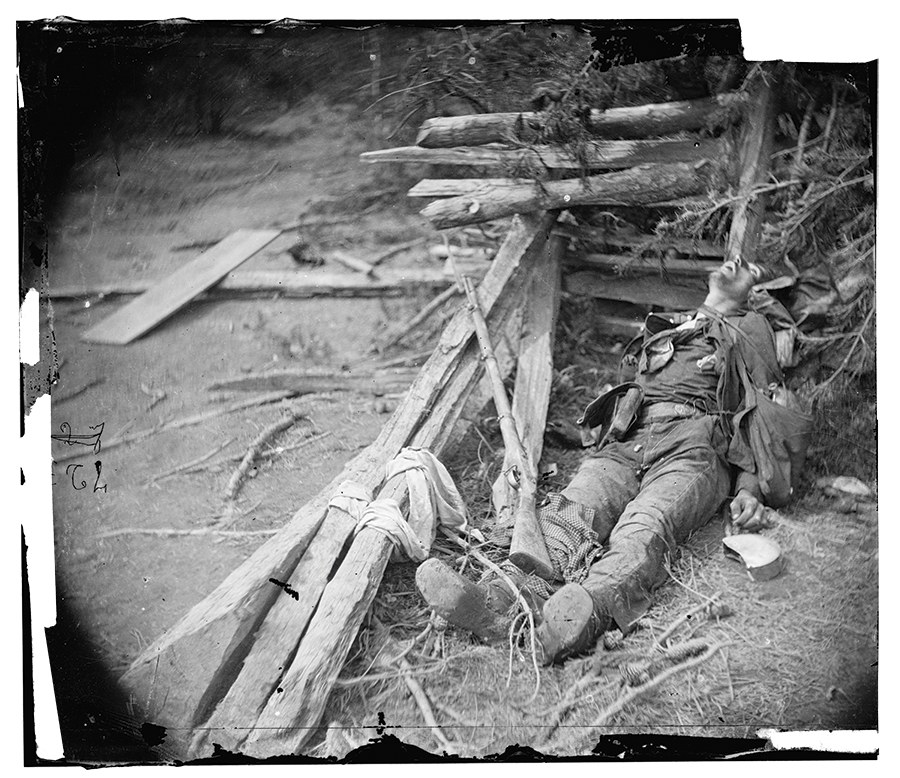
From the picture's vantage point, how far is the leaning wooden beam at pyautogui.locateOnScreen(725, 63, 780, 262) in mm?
3391

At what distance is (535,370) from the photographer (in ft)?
11.4

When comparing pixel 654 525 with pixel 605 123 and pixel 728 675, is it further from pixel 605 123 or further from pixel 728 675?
pixel 605 123

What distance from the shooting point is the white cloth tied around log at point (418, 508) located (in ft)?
10.5

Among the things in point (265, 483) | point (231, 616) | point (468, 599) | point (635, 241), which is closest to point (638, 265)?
point (635, 241)

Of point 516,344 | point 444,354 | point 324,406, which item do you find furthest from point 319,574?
point 516,344

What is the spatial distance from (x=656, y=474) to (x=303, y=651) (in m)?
Result: 1.48

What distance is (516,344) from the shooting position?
3510 millimetres

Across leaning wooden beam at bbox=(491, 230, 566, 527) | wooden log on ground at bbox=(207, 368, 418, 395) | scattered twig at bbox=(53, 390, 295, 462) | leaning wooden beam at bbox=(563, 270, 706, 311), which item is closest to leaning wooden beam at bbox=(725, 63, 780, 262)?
leaning wooden beam at bbox=(563, 270, 706, 311)

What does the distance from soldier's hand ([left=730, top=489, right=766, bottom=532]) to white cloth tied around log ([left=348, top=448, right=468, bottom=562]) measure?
104 cm

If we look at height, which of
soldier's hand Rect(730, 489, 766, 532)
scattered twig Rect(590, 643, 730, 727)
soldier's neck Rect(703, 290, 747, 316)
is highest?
soldier's neck Rect(703, 290, 747, 316)

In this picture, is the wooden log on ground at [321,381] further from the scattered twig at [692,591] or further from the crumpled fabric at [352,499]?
the scattered twig at [692,591]

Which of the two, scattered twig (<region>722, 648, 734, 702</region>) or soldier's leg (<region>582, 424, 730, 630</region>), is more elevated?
soldier's leg (<region>582, 424, 730, 630</region>)

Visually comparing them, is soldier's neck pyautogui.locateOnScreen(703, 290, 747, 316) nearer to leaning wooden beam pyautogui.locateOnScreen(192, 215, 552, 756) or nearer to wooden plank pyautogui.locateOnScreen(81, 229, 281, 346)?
leaning wooden beam pyautogui.locateOnScreen(192, 215, 552, 756)

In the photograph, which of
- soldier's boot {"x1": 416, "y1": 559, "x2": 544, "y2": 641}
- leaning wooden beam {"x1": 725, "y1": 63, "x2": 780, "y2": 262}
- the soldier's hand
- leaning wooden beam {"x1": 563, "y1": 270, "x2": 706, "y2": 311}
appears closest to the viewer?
soldier's boot {"x1": 416, "y1": 559, "x2": 544, "y2": 641}
